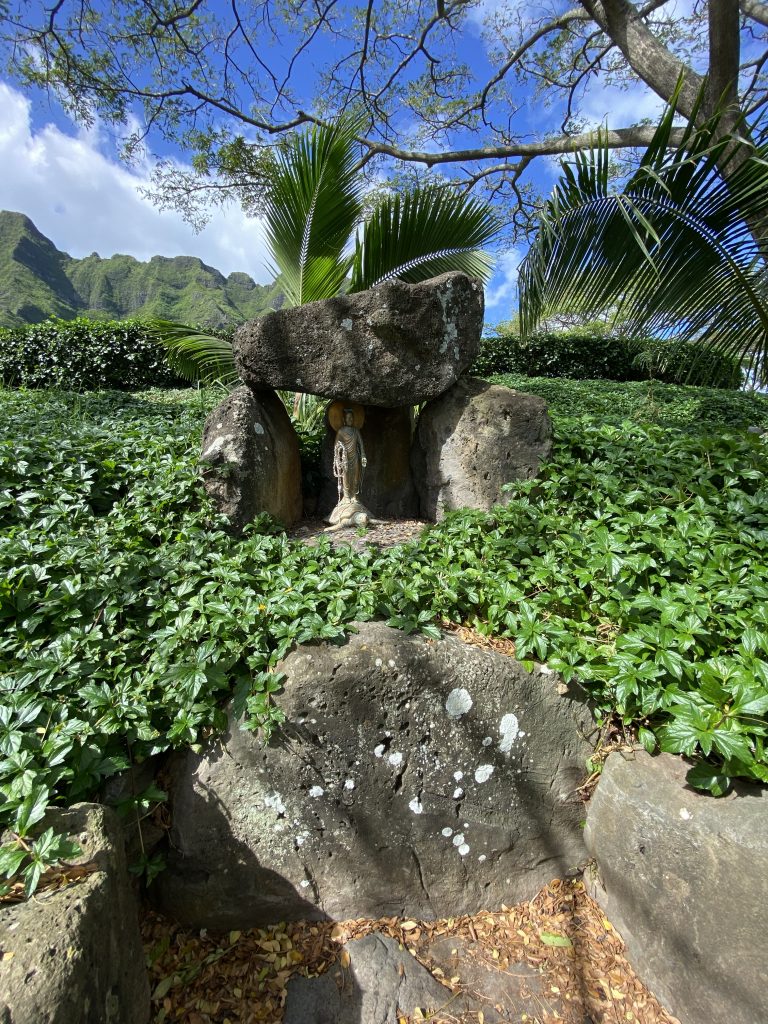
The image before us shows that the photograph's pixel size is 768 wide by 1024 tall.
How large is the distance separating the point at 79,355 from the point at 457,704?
9.28m

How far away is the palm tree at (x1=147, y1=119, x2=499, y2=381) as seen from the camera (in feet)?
15.4

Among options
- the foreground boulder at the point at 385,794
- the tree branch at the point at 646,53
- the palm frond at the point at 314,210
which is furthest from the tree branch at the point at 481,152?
the foreground boulder at the point at 385,794

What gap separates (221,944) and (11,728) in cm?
129

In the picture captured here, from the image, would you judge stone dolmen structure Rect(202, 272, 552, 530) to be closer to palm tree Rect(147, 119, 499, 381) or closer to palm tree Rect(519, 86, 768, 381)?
palm tree Rect(519, 86, 768, 381)

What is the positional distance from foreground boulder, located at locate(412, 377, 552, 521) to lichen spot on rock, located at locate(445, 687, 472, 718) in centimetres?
161

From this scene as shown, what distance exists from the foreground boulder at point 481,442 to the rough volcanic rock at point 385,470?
0.39 m

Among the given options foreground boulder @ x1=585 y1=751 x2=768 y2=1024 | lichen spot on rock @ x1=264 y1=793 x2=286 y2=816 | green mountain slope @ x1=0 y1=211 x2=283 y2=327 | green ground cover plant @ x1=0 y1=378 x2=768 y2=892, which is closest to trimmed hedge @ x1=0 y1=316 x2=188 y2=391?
green ground cover plant @ x1=0 y1=378 x2=768 y2=892

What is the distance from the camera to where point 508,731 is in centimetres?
231

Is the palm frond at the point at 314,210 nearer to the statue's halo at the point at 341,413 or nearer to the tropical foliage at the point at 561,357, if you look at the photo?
the statue's halo at the point at 341,413

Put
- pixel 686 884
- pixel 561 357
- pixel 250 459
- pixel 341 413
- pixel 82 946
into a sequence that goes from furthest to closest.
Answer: pixel 561 357, pixel 341 413, pixel 250 459, pixel 686 884, pixel 82 946

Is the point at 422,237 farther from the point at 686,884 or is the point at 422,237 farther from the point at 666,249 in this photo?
the point at 686,884

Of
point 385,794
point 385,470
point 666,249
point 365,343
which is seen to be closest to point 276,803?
point 385,794

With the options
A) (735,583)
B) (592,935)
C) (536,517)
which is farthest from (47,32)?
(592,935)

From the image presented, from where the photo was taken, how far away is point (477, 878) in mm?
2305
